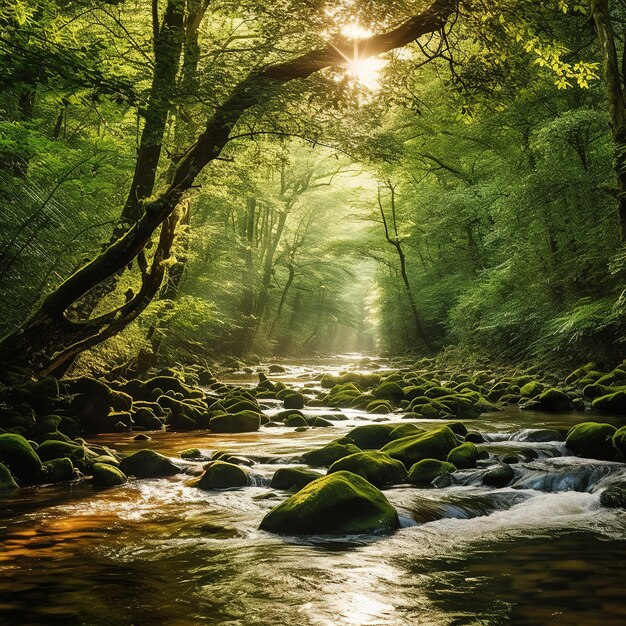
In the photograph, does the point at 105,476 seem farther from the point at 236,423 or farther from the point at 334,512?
the point at 236,423

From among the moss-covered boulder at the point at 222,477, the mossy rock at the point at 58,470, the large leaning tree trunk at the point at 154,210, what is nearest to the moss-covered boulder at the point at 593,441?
the moss-covered boulder at the point at 222,477

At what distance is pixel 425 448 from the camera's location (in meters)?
7.70

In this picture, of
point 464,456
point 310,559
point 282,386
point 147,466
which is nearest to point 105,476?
point 147,466

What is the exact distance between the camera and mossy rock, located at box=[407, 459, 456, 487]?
6.89 meters

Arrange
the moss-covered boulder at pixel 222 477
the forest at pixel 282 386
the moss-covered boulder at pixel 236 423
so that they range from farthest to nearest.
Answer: the moss-covered boulder at pixel 236 423 < the moss-covered boulder at pixel 222 477 < the forest at pixel 282 386

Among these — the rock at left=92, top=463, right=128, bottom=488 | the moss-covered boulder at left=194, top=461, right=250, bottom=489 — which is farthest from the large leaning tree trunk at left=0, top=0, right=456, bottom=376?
the moss-covered boulder at left=194, top=461, right=250, bottom=489

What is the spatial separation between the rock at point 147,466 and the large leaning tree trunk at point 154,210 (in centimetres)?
235

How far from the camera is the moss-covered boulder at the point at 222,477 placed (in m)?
6.75

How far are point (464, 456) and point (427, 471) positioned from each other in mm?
741

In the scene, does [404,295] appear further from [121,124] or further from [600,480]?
[600,480]

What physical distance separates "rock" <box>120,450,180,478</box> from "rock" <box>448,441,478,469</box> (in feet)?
11.8

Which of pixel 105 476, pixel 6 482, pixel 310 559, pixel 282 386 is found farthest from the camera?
pixel 282 386

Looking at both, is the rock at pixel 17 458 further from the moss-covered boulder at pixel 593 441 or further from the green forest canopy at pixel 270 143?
the moss-covered boulder at pixel 593 441

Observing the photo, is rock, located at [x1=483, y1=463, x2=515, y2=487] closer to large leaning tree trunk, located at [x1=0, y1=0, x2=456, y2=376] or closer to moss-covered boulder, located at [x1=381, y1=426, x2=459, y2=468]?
moss-covered boulder, located at [x1=381, y1=426, x2=459, y2=468]
